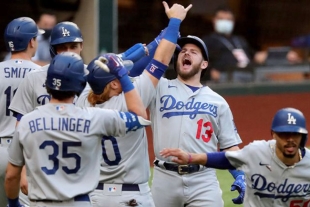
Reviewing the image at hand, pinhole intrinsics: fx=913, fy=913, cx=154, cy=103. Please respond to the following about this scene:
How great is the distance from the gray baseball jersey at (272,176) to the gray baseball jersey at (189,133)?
0.98 meters

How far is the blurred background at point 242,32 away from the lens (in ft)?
48.5

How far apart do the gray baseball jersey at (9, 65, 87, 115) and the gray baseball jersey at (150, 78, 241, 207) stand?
33.5 inches

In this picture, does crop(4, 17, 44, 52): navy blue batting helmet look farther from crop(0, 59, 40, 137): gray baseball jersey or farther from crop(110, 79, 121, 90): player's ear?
crop(110, 79, 121, 90): player's ear

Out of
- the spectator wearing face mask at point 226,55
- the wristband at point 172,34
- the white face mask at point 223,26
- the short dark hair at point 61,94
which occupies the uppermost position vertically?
the wristband at point 172,34

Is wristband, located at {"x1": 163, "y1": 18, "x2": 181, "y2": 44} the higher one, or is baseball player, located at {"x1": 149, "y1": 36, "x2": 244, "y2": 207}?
wristband, located at {"x1": 163, "y1": 18, "x2": 181, "y2": 44}

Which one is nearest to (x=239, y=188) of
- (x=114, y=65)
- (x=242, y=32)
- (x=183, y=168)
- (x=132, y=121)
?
(x=183, y=168)

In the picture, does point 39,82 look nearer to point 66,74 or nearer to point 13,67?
point 13,67

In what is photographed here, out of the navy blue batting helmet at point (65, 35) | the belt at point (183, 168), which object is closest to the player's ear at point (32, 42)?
the navy blue batting helmet at point (65, 35)

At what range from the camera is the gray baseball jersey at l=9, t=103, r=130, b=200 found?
5324 millimetres

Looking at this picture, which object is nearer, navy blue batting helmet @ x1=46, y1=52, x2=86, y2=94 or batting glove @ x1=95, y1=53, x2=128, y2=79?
navy blue batting helmet @ x1=46, y1=52, x2=86, y2=94

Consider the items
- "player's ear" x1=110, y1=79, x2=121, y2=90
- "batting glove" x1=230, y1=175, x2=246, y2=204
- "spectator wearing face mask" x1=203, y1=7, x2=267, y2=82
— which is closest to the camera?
"player's ear" x1=110, y1=79, x2=121, y2=90

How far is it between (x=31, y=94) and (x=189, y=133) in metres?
1.20

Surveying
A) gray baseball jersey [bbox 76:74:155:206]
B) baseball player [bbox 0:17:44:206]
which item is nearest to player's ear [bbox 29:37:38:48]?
baseball player [bbox 0:17:44:206]

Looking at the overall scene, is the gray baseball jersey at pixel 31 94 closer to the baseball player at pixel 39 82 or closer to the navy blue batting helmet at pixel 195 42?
the baseball player at pixel 39 82
